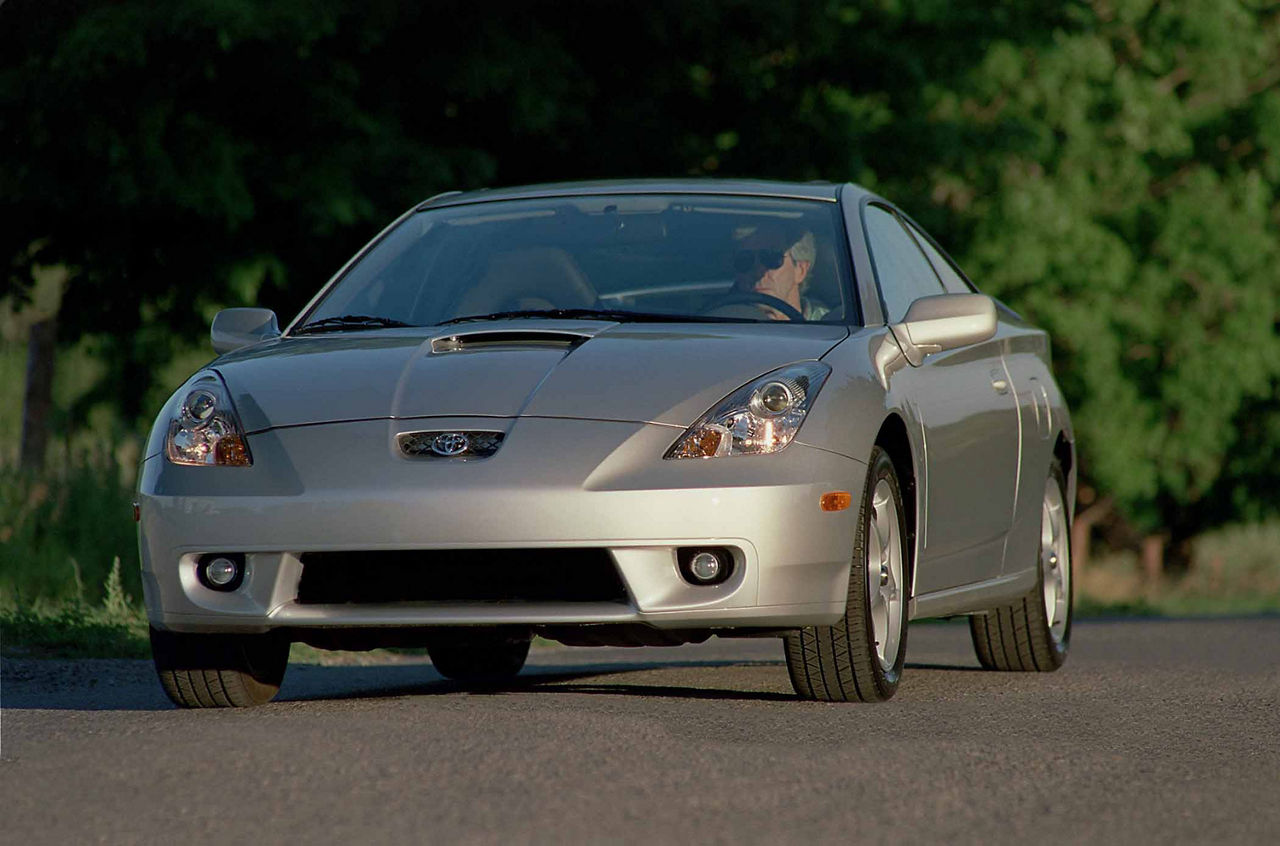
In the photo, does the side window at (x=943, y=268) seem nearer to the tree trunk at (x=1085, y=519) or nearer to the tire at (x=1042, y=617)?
the tire at (x=1042, y=617)

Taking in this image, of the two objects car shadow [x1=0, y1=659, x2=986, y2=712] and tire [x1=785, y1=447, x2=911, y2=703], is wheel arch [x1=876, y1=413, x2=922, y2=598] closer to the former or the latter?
tire [x1=785, y1=447, x2=911, y2=703]

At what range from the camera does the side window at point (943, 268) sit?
905 centimetres

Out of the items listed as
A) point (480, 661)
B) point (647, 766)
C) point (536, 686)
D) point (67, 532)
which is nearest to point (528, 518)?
point (647, 766)

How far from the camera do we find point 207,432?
666 centimetres

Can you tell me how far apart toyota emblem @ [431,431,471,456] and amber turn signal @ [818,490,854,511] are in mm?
991

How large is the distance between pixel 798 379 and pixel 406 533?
119 cm

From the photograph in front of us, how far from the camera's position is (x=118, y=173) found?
14.4 m

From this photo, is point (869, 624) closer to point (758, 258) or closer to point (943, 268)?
point (758, 258)

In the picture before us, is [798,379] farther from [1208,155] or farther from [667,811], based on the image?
[1208,155]

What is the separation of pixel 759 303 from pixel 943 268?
198 centimetres

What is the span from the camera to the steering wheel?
7.39m

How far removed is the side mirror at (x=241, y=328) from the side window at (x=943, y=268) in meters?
2.67

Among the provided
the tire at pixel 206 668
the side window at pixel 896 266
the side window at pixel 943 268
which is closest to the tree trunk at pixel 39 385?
the side window at pixel 943 268

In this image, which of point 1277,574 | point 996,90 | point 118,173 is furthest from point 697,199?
point 1277,574
